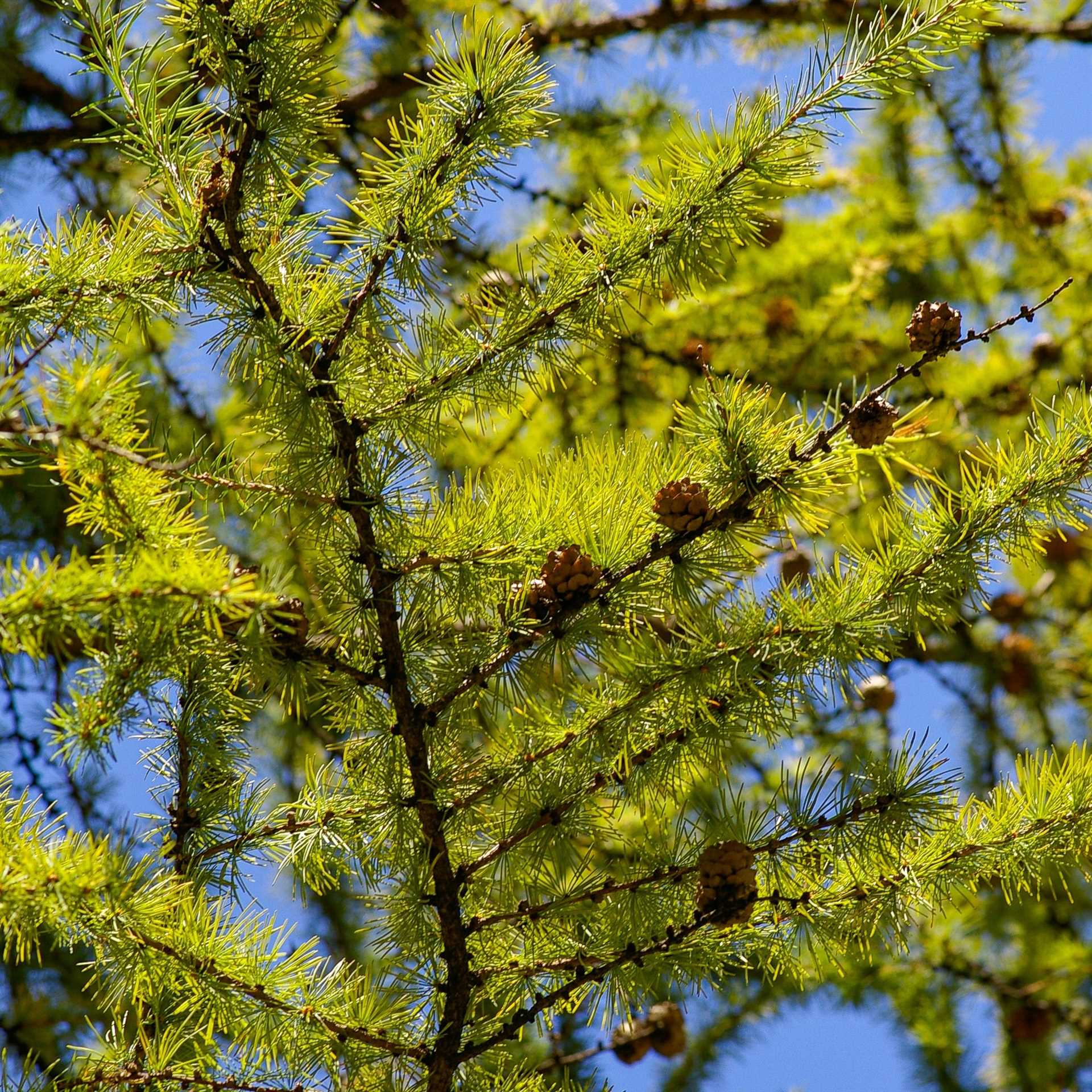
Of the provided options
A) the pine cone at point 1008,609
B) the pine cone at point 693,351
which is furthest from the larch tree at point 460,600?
the pine cone at point 1008,609

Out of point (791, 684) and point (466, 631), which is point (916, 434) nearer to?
point (791, 684)

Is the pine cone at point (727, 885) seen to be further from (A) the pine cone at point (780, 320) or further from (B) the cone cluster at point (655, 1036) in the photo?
(A) the pine cone at point (780, 320)

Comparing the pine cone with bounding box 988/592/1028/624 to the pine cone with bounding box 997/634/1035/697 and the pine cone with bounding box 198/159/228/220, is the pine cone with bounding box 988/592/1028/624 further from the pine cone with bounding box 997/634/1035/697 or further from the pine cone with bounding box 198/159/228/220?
the pine cone with bounding box 198/159/228/220

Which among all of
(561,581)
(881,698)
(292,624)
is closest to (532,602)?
(561,581)

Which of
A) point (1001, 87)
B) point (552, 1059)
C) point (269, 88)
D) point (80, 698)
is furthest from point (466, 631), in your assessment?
point (1001, 87)

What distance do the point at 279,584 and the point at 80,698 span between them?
158 millimetres

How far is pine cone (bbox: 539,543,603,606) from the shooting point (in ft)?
2.85

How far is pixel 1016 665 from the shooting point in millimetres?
2449

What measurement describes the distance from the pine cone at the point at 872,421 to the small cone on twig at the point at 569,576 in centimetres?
A: 22

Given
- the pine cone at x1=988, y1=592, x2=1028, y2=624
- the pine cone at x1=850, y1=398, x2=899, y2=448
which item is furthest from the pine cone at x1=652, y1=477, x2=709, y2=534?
the pine cone at x1=988, y1=592, x2=1028, y2=624

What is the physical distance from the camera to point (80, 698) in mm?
787

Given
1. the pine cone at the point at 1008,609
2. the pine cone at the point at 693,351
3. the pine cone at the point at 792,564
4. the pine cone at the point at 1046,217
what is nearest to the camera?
the pine cone at the point at 792,564

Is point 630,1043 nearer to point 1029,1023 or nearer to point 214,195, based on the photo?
point 214,195

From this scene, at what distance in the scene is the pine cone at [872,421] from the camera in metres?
0.88
